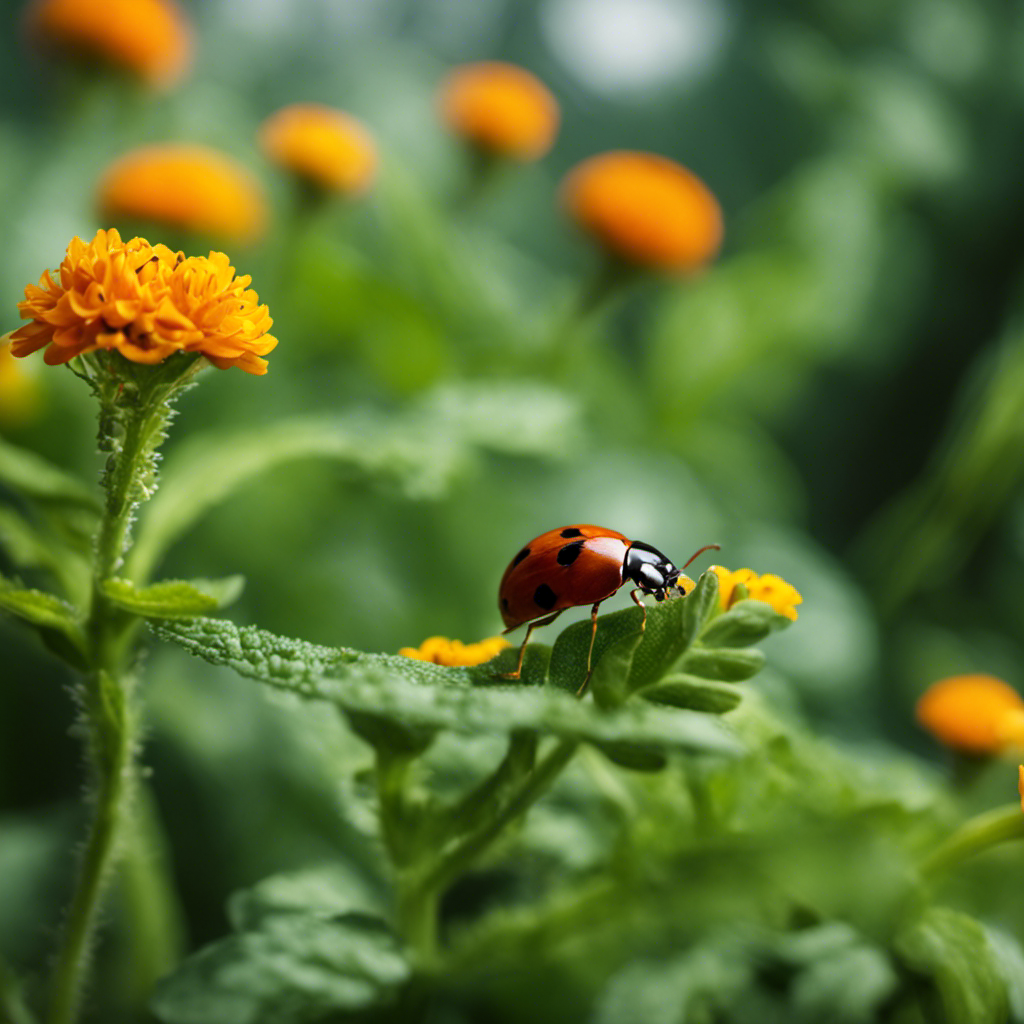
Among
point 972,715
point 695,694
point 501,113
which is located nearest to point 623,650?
point 695,694

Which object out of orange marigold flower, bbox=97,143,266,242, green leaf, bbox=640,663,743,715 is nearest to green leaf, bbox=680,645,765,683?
green leaf, bbox=640,663,743,715

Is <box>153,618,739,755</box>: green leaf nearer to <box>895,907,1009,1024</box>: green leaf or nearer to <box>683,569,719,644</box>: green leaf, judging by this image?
<box>683,569,719,644</box>: green leaf

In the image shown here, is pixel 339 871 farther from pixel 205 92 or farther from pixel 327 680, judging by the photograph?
pixel 205 92

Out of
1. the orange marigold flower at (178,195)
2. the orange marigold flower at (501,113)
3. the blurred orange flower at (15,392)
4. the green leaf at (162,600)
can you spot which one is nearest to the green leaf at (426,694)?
the green leaf at (162,600)

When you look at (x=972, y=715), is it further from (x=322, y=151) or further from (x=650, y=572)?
(x=322, y=151)

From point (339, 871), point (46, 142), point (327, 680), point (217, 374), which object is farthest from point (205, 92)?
point (327, 680)
